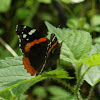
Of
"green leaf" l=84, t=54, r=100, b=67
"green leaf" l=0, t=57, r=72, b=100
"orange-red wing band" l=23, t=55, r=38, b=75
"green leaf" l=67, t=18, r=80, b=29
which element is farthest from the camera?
"green leaf" l=67, t=18, r=80, b=29

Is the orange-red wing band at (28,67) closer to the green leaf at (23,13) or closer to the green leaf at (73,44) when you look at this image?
the green leaf at (73,44)

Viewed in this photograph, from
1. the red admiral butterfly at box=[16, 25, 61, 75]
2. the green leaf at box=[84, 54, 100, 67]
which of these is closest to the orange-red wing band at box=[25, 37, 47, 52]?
the red admiral butterfly at box=[16, 25, 61, 75]

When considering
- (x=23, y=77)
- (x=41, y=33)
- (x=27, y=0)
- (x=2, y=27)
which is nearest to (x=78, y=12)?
(x=27, y=0)

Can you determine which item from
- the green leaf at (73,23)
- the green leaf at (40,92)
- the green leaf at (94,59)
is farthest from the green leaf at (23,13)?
the green leaf at (94,59)

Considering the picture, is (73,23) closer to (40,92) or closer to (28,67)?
(28,67)

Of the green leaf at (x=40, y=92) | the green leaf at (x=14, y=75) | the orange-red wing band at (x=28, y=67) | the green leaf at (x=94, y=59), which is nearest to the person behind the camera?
the green leaf at (x=94, y=59)

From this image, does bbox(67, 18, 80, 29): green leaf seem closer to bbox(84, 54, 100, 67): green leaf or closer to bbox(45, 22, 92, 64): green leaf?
bbox(45, 22, 92, 64): green leaf

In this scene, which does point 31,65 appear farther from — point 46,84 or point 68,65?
point 46,84
